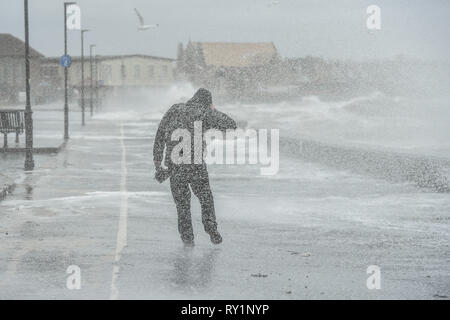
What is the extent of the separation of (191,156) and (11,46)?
429 feet

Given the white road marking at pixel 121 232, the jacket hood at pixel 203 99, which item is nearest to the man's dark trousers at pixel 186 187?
the jacket hood at pixel 203 99

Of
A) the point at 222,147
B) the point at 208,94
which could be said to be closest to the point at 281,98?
the point at 222,147

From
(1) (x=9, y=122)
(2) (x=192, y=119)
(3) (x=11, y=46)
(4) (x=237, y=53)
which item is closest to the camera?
(2) (x=192, y=119)

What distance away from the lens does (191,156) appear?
32.9ft

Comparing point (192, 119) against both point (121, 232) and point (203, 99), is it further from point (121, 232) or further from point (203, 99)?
point (121, 232)

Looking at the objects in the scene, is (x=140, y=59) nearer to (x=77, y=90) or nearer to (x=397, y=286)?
(x=77, y=90)

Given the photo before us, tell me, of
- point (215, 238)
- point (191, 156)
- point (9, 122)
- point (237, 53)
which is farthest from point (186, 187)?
point (237, 53)

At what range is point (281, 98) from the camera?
128 m

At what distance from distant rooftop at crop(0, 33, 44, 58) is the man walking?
12592 centimetres

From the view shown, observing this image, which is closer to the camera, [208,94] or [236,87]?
[208,94]

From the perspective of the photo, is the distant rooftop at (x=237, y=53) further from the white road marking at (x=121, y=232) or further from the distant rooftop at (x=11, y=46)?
the white road marking at (x=121, y=232)

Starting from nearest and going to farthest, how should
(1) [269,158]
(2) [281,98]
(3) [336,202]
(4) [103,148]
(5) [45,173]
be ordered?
1. (3) [336,202]
2. (5) [45,173]
3. (1) [269,158]
4. (4) [103,148]
5. (2) [281,98]

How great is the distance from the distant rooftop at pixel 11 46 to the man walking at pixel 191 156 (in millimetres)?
125925

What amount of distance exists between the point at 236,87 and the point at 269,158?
11203cm
